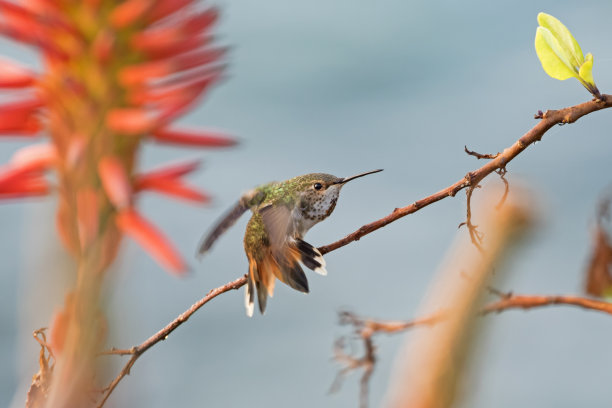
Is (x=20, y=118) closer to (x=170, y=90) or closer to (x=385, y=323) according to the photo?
(x=170, y=90)

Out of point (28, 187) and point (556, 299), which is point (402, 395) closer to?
point (28, 187)

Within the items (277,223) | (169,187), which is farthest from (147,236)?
(277,223)

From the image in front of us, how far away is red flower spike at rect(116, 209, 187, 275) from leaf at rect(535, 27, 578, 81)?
1.49 feet

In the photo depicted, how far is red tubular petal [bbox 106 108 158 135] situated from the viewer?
0.26m

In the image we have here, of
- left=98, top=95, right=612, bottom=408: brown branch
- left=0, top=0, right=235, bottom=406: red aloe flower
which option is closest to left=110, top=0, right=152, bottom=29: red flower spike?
left=0, top=0, right=235, bottom=406: red aloe flower

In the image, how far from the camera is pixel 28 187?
11.6 inches

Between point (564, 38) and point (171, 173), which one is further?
point (564, 38)

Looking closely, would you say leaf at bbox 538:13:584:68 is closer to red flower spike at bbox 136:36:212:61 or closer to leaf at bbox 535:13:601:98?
leaf at bbox 535:13:601:98

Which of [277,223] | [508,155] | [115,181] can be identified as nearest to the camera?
[115,181]

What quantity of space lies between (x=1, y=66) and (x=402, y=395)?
0.24 m

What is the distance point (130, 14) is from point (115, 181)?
7 cm

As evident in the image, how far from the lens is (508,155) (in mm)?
622

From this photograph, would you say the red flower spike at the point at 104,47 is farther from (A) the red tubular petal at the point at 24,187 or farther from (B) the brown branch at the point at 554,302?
(B) the brown branch at the point at 554,302

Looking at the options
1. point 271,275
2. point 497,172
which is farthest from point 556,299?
point 271,275
